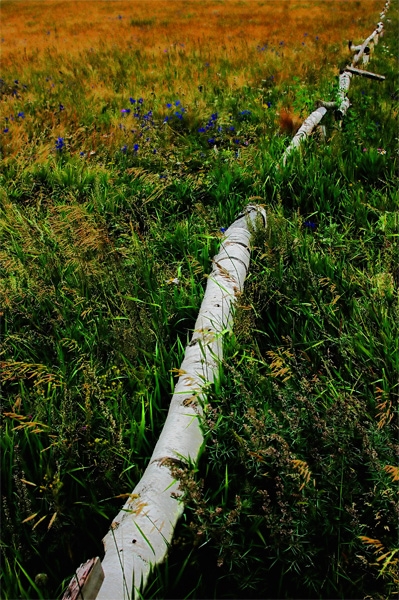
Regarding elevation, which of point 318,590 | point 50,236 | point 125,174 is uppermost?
point 125,174

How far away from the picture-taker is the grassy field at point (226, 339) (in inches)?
54.2

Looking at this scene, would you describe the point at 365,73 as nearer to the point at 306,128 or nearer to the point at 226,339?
the point at 306,128

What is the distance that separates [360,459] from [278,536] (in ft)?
1.55

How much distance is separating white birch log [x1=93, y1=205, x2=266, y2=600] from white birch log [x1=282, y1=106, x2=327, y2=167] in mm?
2134

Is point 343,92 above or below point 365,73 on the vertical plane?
below

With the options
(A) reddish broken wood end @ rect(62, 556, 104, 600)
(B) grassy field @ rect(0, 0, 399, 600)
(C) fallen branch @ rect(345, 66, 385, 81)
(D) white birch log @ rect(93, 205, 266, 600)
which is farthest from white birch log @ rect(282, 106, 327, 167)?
(A) reddish broken wood end @ rect(62, 556, 104, 600)

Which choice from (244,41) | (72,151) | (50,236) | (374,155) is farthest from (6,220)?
(244,41)

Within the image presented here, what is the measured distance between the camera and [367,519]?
142 cm

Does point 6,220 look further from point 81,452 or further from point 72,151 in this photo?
point 81,452

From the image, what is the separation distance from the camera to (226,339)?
6.64 ft

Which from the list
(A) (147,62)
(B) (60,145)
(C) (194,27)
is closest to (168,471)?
(B) (60,145)

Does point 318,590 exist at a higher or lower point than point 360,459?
lower

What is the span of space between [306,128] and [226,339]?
3.41 meters

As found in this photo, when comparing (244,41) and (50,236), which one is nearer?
(50,236)
